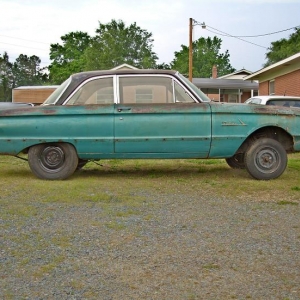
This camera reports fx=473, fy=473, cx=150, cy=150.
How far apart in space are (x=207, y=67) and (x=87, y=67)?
22092mm

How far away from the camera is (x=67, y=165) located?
7.09m

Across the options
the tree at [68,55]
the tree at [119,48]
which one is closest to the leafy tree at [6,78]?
the tree at [68,55]

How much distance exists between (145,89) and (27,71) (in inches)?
4148

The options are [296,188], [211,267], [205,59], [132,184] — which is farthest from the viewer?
[205,59]

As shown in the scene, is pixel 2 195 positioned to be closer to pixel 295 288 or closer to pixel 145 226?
pixel 145 226

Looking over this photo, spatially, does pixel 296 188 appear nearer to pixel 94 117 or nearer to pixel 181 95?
pixel 181 95

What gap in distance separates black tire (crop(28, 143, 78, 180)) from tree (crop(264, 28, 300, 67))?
57.1 meters

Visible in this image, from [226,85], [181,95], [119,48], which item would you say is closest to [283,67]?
[181,95]

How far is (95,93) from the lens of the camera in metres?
7.11

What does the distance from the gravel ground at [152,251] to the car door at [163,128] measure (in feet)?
5.46

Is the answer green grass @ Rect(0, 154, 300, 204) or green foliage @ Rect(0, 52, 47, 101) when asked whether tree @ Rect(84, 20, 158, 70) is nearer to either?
green foliage @ Rect(0, 52, 47, 101)

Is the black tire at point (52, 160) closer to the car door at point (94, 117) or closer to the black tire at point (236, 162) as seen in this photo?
the car door at point (94, 117)

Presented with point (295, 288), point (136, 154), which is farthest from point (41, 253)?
point (136, 154)

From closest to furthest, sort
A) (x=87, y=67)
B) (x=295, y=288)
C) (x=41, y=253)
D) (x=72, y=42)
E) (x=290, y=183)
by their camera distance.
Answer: (x=295, y=288)
(x=41, y=253)
(x=290, y=183)
(x=87, y=67)
(x=72, y=42)
